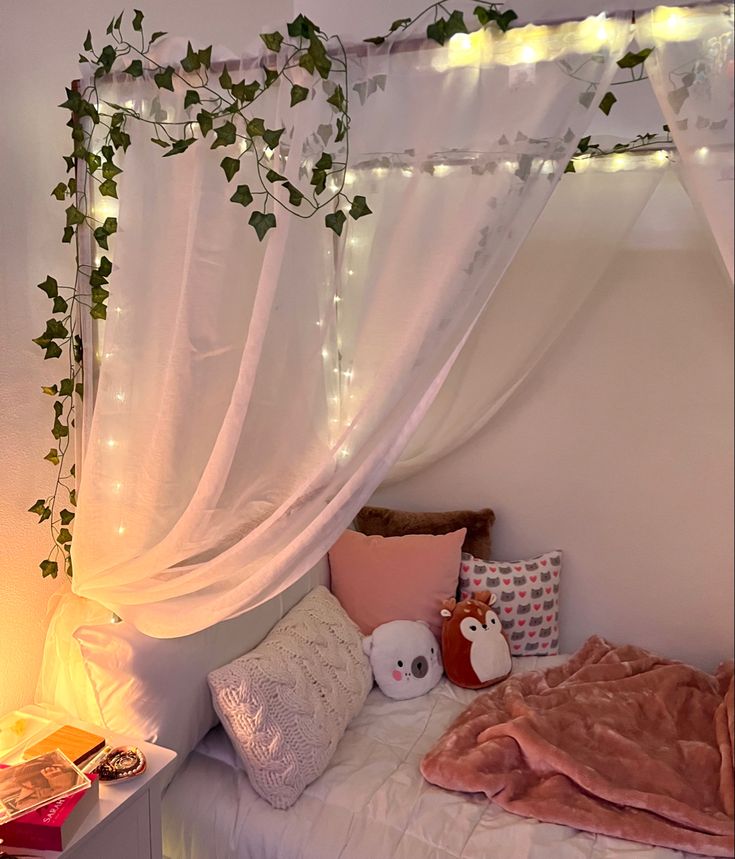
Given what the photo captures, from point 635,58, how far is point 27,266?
4.64 ft

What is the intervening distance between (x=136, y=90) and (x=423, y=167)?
70 centimetres

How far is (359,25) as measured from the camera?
3.04m

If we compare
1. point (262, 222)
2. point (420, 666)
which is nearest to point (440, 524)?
point (420, 666)

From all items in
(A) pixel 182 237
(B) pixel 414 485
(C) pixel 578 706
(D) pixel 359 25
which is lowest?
(C) pixel 578 706

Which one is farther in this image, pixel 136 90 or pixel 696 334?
Answer: pixel 136 90

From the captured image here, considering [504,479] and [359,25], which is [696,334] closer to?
[504,479]

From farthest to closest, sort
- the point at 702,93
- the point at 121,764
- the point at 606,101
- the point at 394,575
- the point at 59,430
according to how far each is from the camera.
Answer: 1. the point at 394,575
2. the point at 59,430
3. the point at 121,764
4. the point at 606,101
5. the point at 702,93

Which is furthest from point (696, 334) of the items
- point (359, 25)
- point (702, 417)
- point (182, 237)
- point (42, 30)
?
point (359, 25)

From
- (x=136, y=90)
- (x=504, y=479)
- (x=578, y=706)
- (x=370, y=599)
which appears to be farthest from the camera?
(x=504, y=479)

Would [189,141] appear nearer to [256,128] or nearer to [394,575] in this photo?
[256,128]

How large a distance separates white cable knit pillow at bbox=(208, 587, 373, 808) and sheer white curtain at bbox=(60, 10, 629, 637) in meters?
0.29

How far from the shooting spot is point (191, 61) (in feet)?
5.07

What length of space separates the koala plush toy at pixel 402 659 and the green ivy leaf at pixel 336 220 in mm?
1428

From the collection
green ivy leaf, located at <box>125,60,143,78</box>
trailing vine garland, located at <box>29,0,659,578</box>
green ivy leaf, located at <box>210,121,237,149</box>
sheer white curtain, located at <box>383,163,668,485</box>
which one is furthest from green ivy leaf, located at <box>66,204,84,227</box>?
sheer white curtain, located at <box>383,163,668,485</box>
